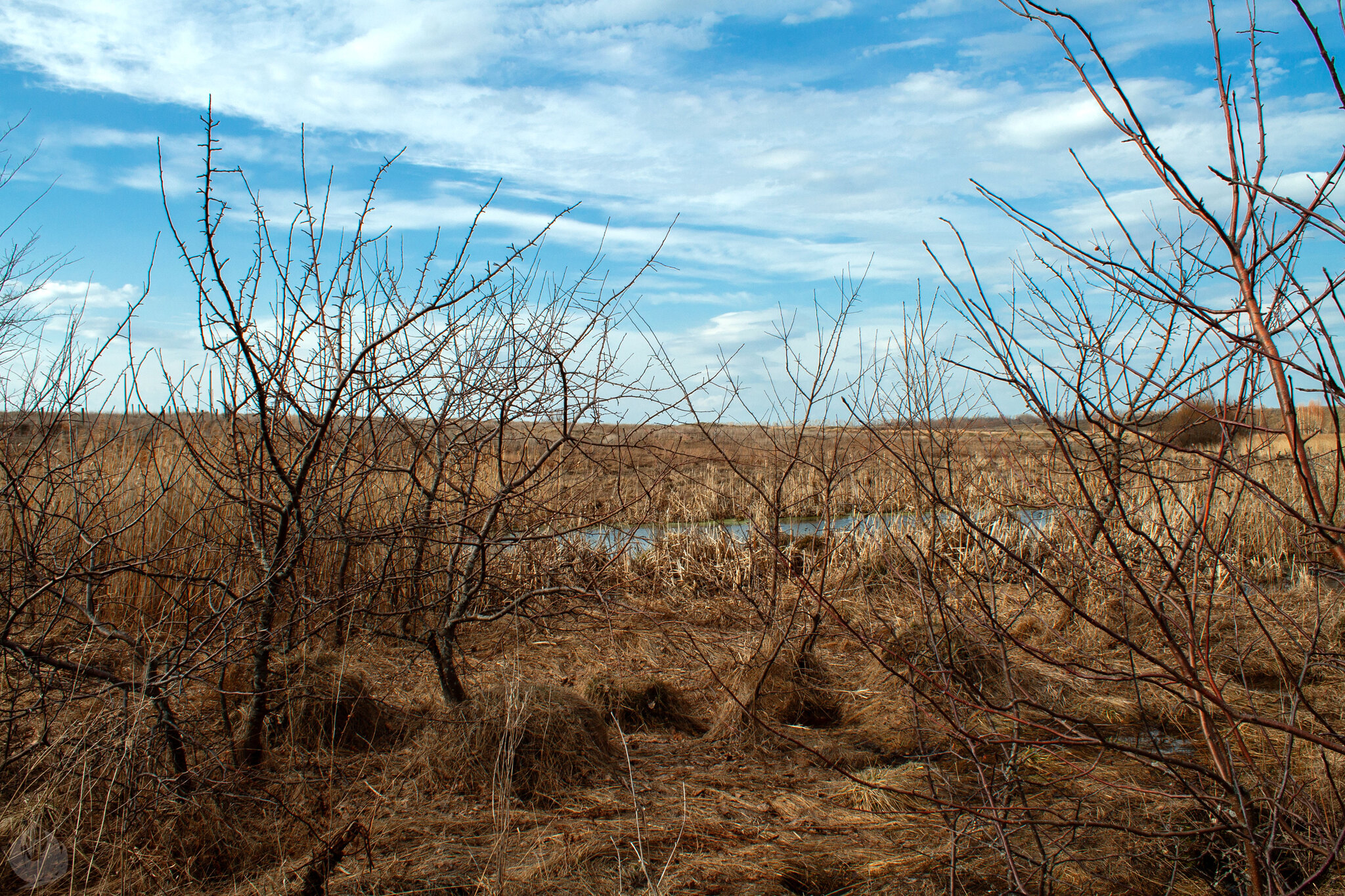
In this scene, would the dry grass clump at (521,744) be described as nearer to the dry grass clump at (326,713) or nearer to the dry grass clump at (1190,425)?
the dry grass clump at (326,713)

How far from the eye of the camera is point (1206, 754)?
4.02 meters

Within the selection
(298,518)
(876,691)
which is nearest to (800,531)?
(876,691)

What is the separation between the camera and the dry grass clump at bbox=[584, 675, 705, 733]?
4.48m

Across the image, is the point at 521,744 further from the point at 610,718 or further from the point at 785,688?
the point at 785,688

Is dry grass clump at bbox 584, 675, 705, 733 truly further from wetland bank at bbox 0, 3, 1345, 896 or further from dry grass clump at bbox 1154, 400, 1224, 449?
dry grass clump at bbox 1154, 400, 1224, 449

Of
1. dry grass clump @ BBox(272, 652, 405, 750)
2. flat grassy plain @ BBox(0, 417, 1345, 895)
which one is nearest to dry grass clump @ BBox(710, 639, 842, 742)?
flat grassy plain @ BBox(0, 417, 1345, 895)

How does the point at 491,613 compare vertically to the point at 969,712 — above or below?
above

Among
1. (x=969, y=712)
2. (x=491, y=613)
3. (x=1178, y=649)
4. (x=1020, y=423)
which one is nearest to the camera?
(x=1178, y=649)

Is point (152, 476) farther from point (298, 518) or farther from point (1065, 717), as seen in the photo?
point (1065, 717)

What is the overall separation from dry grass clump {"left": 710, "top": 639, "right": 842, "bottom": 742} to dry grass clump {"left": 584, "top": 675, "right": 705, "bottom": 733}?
0.24m

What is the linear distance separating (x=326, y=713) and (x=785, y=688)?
7.87 feet

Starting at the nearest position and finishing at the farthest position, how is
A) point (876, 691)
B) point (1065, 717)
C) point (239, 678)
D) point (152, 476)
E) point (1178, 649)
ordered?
point (1178, 649)
point (1065, 717)
point (239, 678)
point (876, 691)
point (152, 476)

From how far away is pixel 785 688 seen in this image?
4754mm

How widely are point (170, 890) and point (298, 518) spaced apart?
1155 mm
